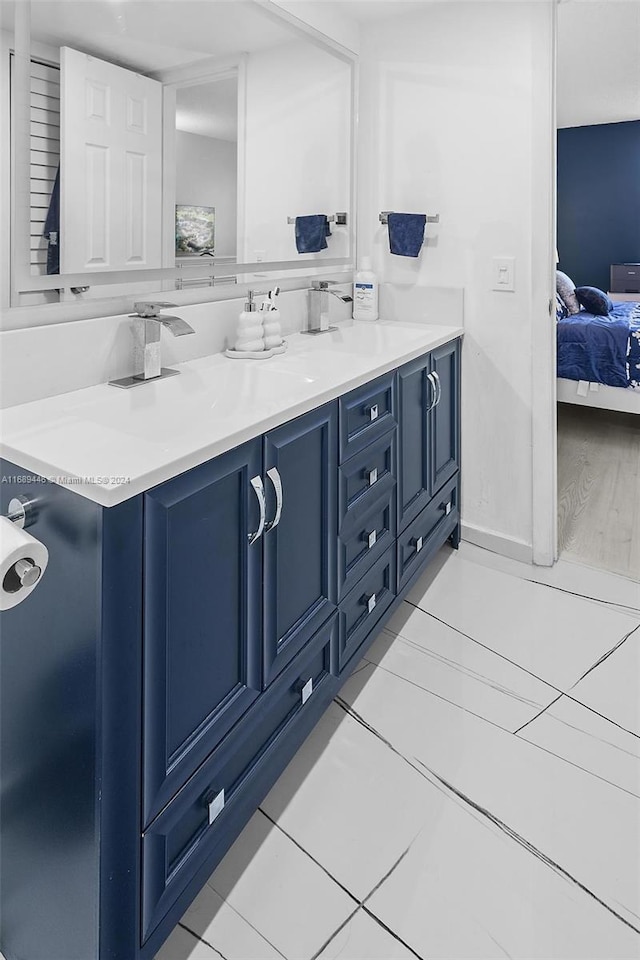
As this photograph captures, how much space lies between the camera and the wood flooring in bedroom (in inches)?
108

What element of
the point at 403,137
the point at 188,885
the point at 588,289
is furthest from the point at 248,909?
the point at 588,289

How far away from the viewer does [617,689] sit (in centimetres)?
190

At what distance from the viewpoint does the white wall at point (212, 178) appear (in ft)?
5.68

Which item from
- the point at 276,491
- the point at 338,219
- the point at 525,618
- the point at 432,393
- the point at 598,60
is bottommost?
the point at 525,618

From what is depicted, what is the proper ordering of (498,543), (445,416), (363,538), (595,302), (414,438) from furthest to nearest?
(595,302) → (498,543) → (445,416) → (414,438) → (363,538)

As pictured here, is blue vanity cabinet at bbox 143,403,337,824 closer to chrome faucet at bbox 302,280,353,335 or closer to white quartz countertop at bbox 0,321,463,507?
white quartz countertop at bbox 0,321,463,507

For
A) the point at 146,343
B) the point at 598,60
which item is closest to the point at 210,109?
the point at 146,343

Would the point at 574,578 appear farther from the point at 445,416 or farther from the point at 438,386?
the point at 438,386

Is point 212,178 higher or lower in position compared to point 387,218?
lower

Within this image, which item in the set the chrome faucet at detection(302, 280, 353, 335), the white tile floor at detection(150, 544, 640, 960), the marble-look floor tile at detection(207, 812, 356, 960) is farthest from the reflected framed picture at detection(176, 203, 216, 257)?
the marble-look floor tile at detection(207, 812, 356, 960)

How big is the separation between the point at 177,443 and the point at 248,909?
892 millimetres

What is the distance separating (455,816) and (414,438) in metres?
1.11

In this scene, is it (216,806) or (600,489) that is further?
(600,489)

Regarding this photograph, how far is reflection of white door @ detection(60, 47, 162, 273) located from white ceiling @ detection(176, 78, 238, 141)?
104 millimetres
